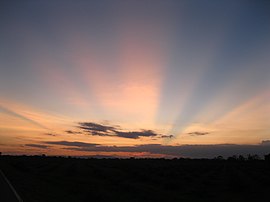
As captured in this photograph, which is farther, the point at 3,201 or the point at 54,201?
the point at 54,201

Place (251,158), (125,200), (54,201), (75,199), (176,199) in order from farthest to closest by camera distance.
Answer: (251,158), (176,199), (125,200), (75,199), (54,201)

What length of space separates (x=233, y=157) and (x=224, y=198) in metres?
176

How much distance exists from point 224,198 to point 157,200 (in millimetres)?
6486

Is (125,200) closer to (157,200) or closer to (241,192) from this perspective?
(157,200)

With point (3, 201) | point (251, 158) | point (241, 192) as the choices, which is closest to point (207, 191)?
point (241, 192)

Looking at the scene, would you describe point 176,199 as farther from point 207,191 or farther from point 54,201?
point 54,201

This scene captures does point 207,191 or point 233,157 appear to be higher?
point 233,157

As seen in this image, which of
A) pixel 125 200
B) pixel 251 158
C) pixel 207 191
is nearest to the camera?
pixel 125 200

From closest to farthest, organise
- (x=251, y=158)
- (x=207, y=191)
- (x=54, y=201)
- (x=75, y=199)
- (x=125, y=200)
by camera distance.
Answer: (x=54, y=201), (x=75, y=199), (x=125, y=200), (x=207, y=191), (x=251, y=158)

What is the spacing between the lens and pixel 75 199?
25.8m

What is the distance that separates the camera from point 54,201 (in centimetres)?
2308

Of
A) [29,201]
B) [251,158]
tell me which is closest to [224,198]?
[29,201]

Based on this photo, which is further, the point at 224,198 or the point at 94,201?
the point at 224,198

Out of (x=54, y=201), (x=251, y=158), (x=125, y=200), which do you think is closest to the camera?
(x=54, y=201)
